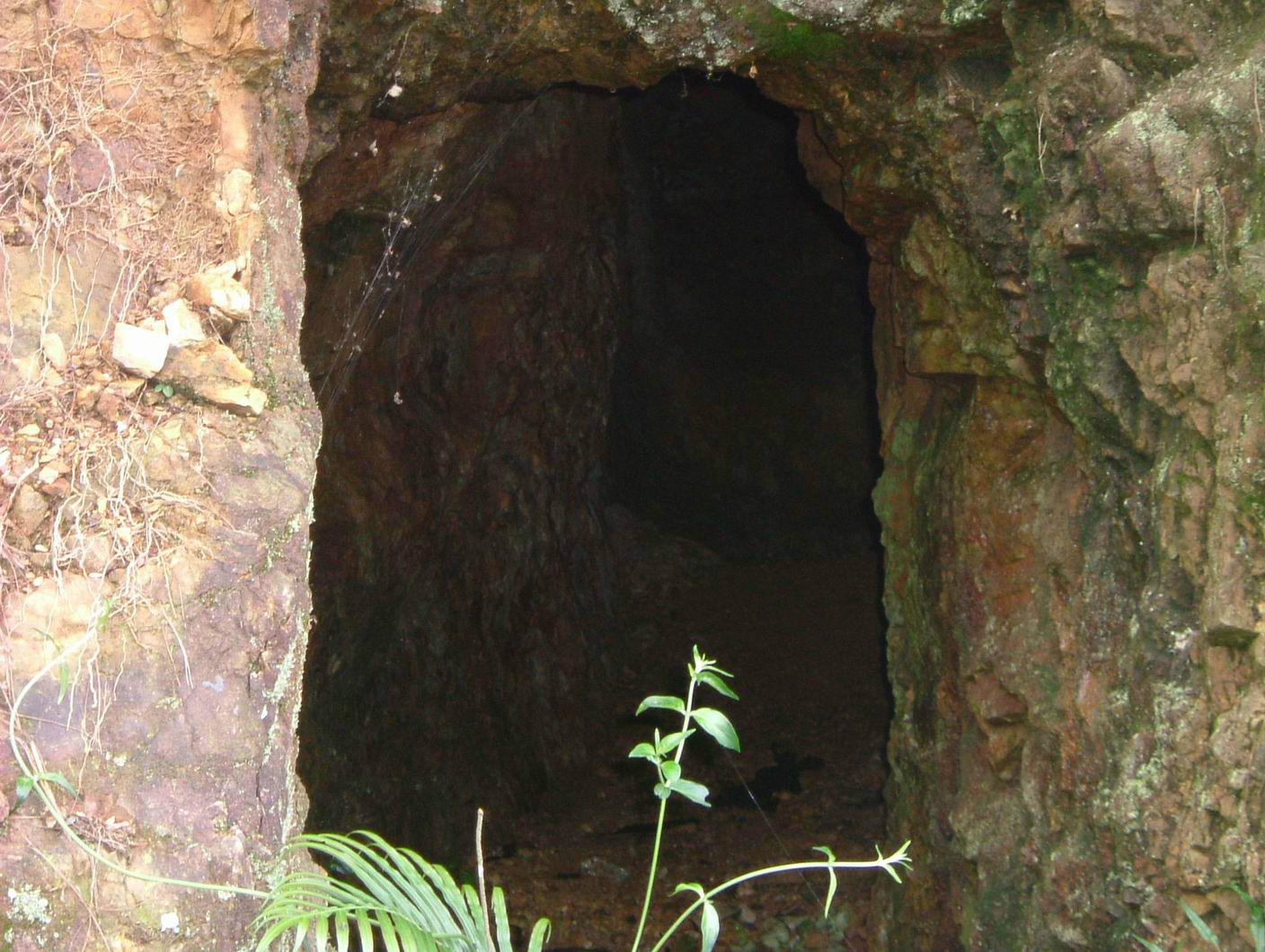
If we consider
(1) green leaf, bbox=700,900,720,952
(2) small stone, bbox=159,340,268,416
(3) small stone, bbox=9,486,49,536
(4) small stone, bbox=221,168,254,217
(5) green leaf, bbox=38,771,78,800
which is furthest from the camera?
(4) small stone, bbox=221,168,254,217

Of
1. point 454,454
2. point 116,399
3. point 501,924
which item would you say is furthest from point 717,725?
point 454,454

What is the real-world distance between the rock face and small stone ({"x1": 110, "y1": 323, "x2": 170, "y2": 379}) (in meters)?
0.06

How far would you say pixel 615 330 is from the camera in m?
7.02

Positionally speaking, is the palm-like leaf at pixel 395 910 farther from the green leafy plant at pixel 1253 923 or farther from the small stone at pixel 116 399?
the green leafy plant at pixel 1253 923

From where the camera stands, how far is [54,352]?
6.88 ft

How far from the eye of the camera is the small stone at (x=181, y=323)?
217cm

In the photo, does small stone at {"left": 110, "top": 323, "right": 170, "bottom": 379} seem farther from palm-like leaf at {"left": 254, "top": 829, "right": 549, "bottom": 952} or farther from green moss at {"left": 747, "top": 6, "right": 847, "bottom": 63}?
green moss at {"left": 747, "top": 6, "right": 847, "bottom": 63}

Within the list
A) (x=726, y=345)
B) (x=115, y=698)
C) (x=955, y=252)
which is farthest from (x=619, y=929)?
(x=726, y=345)

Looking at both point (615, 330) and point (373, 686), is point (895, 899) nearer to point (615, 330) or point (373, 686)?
point (373, 686)

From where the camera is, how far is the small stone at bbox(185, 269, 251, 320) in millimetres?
2244

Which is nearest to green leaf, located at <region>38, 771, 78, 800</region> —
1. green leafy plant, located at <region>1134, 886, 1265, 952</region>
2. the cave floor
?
green leafy plant, located at <region>1134, 886, 1265, 952</region>

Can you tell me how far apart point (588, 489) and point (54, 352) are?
496 cm

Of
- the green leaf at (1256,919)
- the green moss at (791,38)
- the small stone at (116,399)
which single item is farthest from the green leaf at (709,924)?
the green moss at (791,38)

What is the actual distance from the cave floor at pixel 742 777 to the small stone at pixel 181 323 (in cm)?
341
